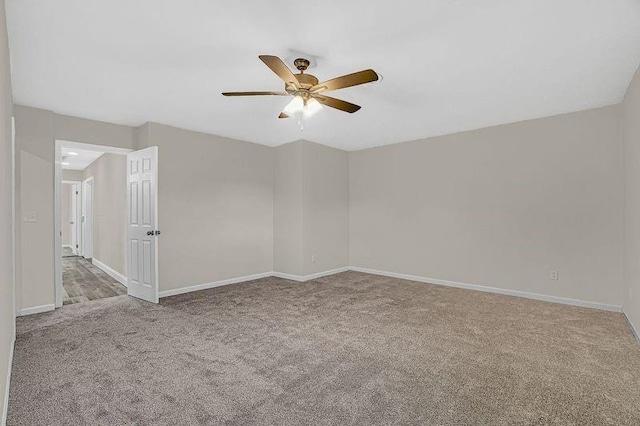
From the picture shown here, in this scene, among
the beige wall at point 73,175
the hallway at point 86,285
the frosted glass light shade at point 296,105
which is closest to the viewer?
the frosted glass light shade at point 296,105

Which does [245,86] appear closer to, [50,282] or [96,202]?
[50,282]

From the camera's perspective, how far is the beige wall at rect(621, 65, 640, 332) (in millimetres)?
3068

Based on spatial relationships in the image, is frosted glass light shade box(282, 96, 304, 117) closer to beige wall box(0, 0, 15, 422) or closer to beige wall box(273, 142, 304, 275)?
beige wall box(0, 0, 15, 422)

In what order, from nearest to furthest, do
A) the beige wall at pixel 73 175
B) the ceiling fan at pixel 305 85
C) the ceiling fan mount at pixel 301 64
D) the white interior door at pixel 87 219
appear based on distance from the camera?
the ceiling fan at pixel 305 85
the ceiling fan mount at pixel 301 64
the white interior door at pixel 87 219
the beige wall at pixel 73 175

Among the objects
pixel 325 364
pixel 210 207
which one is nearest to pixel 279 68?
pixel 325 364

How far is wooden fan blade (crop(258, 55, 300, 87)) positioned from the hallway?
4.22m

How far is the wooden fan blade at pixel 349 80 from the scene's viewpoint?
2359 millimetres

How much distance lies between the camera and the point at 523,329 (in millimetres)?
3309

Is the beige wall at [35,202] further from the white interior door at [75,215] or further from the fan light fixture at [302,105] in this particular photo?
the white interior door at [75,215]

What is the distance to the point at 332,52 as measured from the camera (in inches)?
104

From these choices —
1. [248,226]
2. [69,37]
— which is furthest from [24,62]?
[248,226]

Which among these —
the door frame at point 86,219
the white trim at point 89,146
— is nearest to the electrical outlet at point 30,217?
the white trim at point 89,146

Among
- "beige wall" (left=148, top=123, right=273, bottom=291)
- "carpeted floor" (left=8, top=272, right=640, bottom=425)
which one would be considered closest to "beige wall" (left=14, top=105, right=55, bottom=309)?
"carpeted floor" (left=8, top=272, right=640, bottom=425)

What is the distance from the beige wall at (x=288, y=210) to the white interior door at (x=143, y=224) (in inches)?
89.4
